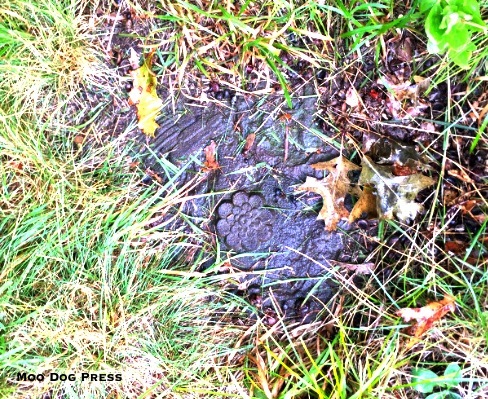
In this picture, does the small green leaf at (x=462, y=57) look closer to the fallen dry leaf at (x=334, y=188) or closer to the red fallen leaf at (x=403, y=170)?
the red fallen leaf at (x=403, y=170)

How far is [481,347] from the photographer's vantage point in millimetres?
1912

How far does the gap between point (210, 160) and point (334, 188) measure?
62 cm

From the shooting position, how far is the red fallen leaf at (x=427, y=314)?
191 cm

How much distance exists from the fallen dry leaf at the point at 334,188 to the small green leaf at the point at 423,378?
760 millimetres

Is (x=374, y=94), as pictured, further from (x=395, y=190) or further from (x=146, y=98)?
(x=146, y=98)

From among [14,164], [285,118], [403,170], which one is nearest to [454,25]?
[403,170]

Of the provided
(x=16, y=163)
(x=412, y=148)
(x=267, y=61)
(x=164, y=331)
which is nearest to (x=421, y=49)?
(x=412, y=148)

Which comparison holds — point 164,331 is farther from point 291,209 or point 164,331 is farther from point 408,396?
point 408,396

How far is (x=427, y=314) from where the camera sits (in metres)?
1.92

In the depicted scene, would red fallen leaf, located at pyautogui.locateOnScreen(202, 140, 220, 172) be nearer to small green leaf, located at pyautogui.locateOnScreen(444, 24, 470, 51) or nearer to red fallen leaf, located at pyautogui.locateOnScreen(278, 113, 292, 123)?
red fallen leaf, located at pyautogui.locateOnScreen(278, 113, 292, 123)

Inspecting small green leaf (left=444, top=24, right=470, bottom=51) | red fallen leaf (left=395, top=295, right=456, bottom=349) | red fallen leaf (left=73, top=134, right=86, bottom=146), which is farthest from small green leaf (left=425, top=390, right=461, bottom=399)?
red fallen leaf (left=73, top=134, right=86, bottom=146)

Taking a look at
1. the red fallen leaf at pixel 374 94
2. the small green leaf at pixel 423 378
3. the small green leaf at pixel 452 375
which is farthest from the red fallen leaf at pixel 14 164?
the small green leaf at pixel 452 375

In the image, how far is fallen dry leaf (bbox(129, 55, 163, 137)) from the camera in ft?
6.88

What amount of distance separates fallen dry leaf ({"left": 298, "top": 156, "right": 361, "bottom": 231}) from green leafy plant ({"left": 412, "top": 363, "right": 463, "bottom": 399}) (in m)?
0.77
